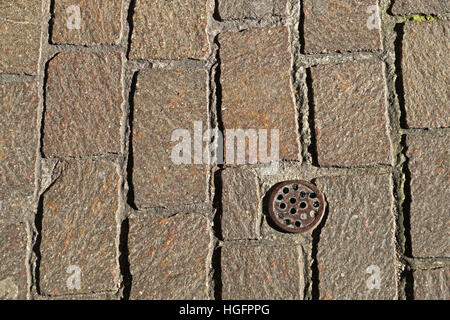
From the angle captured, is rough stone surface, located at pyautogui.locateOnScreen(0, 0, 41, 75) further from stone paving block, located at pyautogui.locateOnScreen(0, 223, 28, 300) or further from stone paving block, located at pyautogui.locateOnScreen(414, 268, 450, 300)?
stone paving block, located at pyautogui.locateOnScreen(414, 268, 450, 300)

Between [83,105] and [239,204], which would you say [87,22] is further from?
[239,204]

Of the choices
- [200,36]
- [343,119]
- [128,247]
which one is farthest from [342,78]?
[128,247]

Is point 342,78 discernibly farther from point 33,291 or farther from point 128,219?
point 33,291

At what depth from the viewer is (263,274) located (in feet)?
7.47

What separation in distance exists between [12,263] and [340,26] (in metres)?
2.05

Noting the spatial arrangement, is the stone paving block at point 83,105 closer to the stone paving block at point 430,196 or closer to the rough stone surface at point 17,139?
the rough stone surface at point 17,139

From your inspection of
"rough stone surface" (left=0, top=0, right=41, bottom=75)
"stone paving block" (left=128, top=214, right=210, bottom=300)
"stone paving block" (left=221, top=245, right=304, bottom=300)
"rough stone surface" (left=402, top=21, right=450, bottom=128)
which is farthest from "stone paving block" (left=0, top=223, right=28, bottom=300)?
"rough stone surface" (left=402, top=21, right=450, bottom=128)

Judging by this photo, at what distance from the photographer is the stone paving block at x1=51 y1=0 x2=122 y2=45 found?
2434 millimetres

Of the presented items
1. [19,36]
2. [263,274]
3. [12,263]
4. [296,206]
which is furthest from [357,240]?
[19,36]

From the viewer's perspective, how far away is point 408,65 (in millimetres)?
2393

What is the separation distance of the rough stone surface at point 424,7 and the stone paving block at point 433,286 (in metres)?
1.34

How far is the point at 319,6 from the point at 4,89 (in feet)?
5.57

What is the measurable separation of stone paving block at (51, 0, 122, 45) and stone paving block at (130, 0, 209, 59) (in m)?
0.12

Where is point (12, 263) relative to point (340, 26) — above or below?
below
